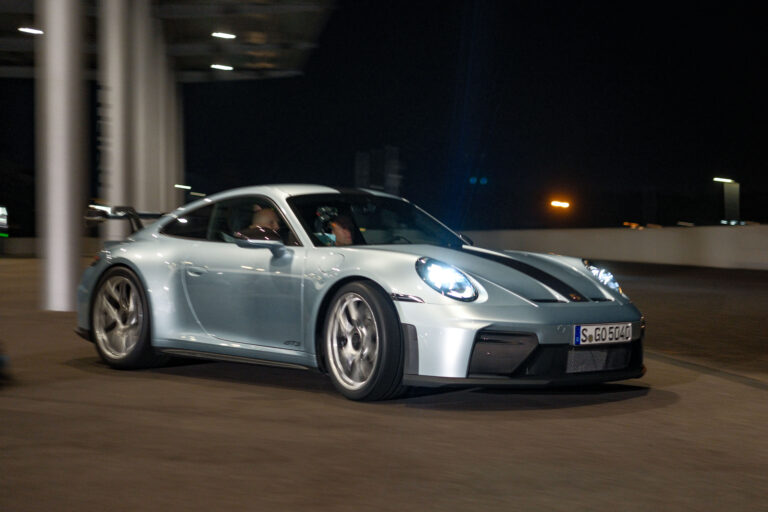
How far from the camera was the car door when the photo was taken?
6.85 meters

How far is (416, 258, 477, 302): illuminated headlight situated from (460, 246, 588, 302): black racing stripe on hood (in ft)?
1.69

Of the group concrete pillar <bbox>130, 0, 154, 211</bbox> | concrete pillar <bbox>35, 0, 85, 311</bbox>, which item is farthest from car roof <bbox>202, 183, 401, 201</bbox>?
concrete pillar <bbox>130, 0, 154, 211</bbox>

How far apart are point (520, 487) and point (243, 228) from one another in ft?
11.5

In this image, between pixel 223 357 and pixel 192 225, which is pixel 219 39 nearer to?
pixel 192 225

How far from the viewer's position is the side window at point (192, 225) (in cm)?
771

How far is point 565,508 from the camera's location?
419 cm

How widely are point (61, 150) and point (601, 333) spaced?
801 centimetres

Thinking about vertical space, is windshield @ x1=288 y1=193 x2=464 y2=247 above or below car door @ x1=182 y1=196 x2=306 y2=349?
above

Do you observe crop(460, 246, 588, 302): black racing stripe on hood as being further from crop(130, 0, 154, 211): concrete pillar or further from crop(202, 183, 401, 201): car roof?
crop(130, 0, 154, 211): concrete pillar

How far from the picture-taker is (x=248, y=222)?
24.7 ft

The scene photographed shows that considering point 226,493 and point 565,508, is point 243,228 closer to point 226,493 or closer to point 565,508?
point 226,493

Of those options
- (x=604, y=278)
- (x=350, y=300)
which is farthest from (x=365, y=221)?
(x=604, y=278)

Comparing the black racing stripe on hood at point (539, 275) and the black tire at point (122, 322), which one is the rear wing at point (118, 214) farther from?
the black racing stripe on hood at point (539, 275)

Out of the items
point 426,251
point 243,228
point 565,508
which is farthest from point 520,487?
point 243,228
